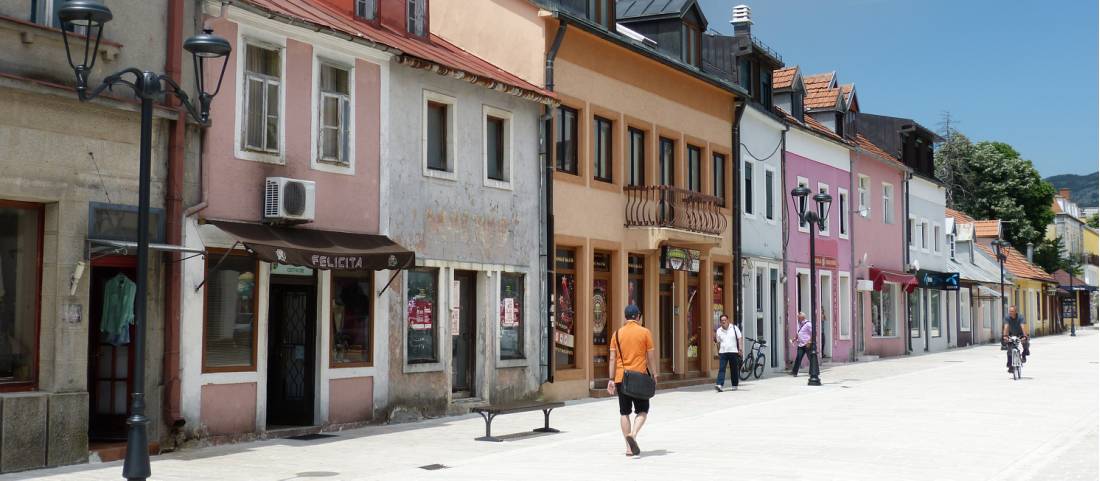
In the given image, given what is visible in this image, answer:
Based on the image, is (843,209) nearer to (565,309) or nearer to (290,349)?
(565,309)

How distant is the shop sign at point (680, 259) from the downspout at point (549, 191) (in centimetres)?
433

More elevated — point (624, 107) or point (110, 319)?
→ point (624, 107)

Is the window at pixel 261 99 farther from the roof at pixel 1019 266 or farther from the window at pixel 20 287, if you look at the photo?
the roof at pixel 1019 266

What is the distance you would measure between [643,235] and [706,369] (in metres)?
5.20

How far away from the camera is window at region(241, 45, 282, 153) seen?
15.9 meters

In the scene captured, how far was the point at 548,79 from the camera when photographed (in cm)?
2216

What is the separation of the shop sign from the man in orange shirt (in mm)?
11588

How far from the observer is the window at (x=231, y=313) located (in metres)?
15.2

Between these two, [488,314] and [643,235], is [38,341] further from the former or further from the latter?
[643,235]

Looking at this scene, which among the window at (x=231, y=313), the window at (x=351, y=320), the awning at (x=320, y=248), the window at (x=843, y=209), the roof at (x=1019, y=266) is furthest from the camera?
the roof at (x=1019, y=266)

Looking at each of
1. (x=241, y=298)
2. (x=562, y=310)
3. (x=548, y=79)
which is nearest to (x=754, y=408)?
(x=562, y=310)

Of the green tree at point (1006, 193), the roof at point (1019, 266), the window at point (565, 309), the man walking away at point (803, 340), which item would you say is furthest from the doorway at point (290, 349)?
the green tree at point (1006, 193)

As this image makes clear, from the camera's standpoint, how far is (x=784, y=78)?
3628 centimetres

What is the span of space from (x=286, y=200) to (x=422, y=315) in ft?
13.3
